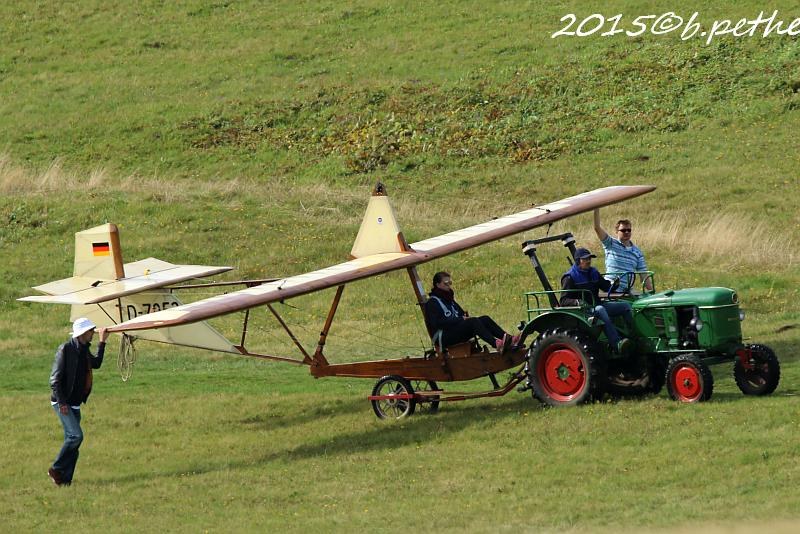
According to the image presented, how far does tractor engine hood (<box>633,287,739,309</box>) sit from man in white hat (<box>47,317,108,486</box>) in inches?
252

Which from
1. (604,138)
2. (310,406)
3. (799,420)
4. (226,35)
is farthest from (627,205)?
(226,35)

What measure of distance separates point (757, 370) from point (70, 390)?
7.99m

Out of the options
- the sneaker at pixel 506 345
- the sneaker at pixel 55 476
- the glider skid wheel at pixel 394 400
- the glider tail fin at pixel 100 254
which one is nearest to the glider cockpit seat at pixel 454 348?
the sneaker at pixel 506 345

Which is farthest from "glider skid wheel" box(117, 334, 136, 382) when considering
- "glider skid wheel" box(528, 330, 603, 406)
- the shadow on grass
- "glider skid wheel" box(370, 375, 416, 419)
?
"glider skid wheel" box(528, 330, 603, 406)

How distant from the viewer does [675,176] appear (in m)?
32.4

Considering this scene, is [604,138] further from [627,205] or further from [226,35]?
[226,35]

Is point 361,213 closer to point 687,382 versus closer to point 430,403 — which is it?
point 430,403

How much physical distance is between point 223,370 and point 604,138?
19510 millimetres

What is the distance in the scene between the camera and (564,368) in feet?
47.0

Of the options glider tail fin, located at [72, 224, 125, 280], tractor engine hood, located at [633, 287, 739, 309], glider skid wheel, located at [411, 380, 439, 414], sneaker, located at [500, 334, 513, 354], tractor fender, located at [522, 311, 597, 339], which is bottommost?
glider skid wheel, located at [411, 380, 439, 414]

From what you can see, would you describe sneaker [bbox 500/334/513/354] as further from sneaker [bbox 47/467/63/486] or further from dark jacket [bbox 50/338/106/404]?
sneaker [bbox 47/467/63/486]

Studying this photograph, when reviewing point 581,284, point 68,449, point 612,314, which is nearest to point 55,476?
point 68,449

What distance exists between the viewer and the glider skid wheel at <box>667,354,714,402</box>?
13500 millimetres

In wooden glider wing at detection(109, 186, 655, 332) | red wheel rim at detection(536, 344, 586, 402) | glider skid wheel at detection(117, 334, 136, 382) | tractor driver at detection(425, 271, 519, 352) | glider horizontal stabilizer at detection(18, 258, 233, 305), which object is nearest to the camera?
wooden glider wing at detection(109, 186, 655, 332)
